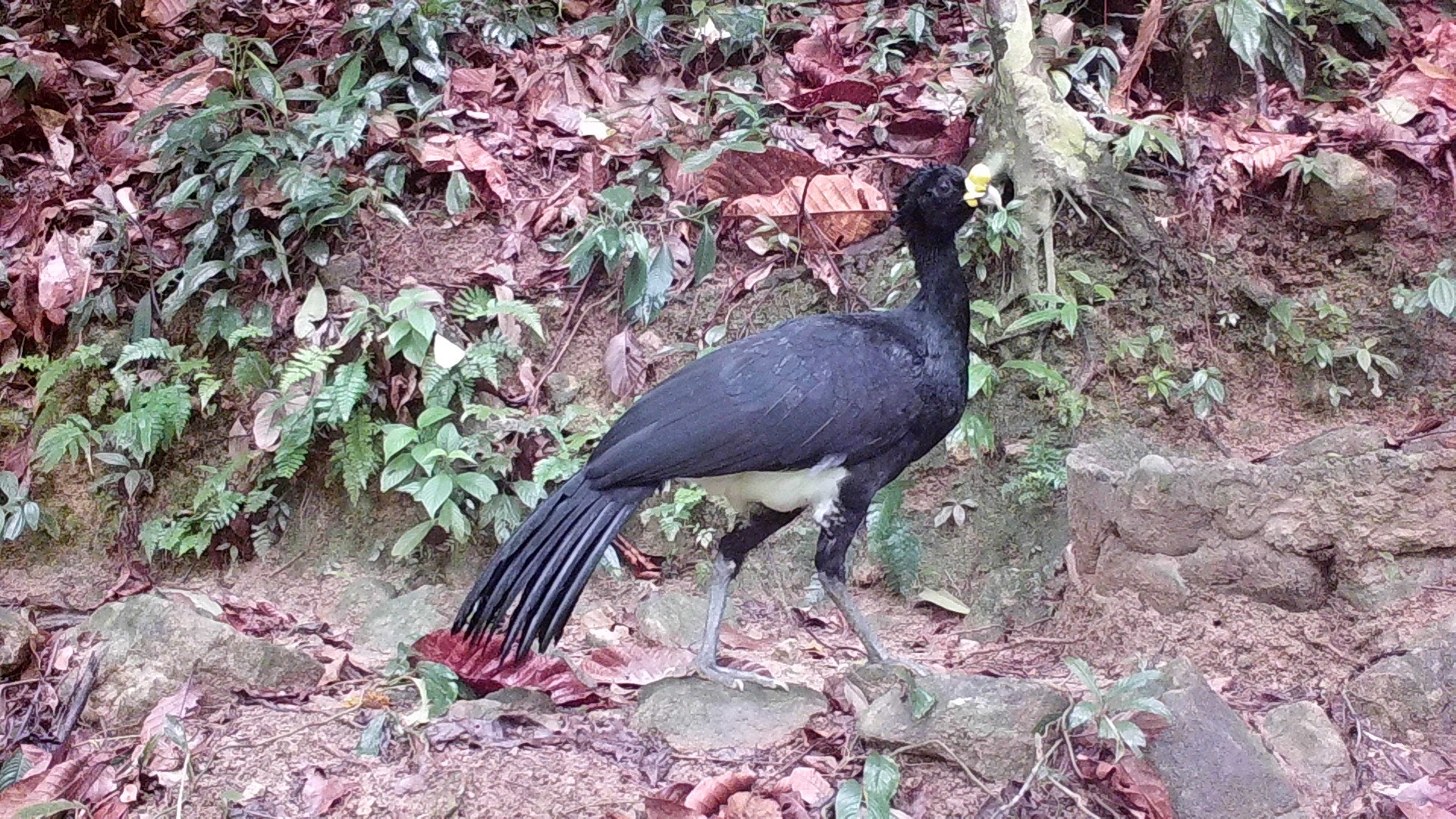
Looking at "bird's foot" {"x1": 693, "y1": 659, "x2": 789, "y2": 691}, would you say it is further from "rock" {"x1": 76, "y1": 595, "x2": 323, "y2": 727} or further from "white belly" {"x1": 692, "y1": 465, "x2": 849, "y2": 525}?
"rock" {"x1": 76, "y1": 595, "x2": 323, "y2": 727}

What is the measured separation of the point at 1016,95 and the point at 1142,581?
249 centimetres

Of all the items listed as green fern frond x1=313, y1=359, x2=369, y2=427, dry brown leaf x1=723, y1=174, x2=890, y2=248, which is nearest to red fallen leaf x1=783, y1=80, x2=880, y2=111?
dry brown leaf x1=723, y1=174, x2=890, y2=248

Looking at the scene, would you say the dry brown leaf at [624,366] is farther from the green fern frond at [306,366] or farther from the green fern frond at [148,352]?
the green fern frond at [148,352]

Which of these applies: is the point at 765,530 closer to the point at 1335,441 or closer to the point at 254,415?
the point at 1335,441

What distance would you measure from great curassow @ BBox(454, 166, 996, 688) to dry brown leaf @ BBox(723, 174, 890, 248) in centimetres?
133

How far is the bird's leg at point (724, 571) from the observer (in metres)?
3.71

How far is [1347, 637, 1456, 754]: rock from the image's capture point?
3.04 meters

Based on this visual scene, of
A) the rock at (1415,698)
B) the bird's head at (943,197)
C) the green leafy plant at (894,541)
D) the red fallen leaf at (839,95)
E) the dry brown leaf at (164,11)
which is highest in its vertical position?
the dry brown leaf at (164,11)

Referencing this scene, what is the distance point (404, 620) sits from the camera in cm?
441

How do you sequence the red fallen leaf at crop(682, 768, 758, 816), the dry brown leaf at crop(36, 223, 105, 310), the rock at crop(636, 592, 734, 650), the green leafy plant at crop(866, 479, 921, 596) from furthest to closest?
the dry brown leaf at crop(36, 223, 105, 310)
the green leafy plant at crop(866, 479, 921, 596)
the rock at crop(636, 592, 734, 650)
the red fallen leaf at crop(682, 768, 758, 816)

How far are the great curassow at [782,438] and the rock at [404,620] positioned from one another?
1.98 ft

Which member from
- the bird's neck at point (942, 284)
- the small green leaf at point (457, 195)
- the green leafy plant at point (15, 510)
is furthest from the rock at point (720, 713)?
the green leafy plant at point (15, 510)

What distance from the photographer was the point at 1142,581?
362 cm

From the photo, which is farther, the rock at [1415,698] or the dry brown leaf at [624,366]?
the dry brown leaf at [624,366]
